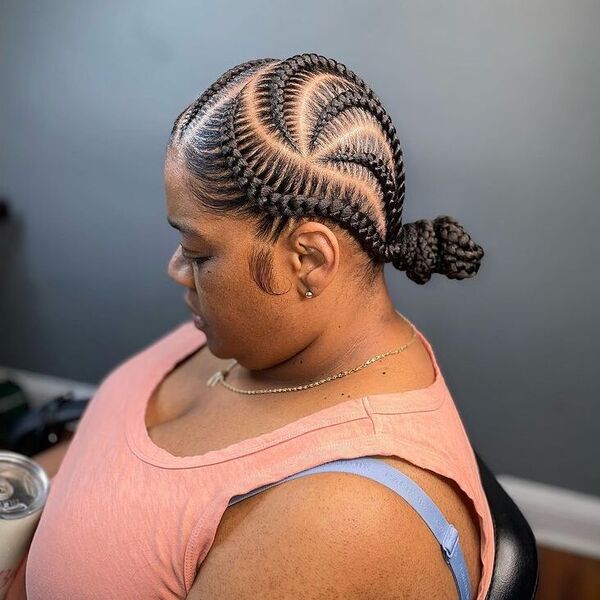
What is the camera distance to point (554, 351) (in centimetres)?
159

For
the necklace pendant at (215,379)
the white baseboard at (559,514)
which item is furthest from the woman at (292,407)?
the white baseboard at (559,514)

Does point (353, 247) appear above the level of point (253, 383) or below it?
above

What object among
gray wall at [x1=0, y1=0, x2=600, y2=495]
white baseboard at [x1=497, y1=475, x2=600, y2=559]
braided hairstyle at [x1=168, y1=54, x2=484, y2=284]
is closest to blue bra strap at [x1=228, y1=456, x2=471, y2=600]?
braided hairstyle at [x1=168, y1=54, x2=484, y2=284]

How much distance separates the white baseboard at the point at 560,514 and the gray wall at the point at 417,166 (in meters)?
0.04

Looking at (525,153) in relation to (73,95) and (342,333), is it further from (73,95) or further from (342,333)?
(73,95)

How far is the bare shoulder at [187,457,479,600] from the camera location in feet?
2.16

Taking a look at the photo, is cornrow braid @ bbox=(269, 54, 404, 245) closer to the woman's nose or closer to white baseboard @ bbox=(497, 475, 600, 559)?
the woman's nose

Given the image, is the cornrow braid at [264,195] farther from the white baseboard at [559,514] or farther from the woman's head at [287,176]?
the white baseboard at [559,514]

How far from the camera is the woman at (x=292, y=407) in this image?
69 cm

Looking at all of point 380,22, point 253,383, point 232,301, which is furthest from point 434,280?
point 232,301

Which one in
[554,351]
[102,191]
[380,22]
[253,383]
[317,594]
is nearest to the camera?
[317,594]

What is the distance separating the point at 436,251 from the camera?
904 millimetres

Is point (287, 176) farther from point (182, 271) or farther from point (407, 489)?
point (407, 489)

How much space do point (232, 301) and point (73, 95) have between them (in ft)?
3.45
